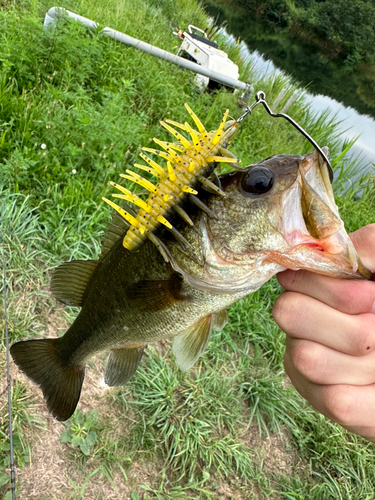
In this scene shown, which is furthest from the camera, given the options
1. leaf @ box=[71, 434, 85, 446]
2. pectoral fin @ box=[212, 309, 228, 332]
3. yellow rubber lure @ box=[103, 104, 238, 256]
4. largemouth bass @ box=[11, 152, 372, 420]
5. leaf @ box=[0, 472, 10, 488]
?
leaf @ box=[71, 434, 85, 446]

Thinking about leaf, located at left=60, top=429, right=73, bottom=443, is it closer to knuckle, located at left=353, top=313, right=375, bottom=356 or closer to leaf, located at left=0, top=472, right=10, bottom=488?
leaf, located at left=0, top=472, right=10, bottom=488

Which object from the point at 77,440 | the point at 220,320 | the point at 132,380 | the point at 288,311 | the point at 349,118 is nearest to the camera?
the point at 288,311

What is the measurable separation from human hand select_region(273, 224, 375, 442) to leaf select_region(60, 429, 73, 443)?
1704 mm

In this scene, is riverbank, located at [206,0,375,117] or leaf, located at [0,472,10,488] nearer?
leaf, located at [0,472,10,488]

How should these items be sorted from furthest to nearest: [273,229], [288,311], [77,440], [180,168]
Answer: [77,440], [288,311], [273,229], [180,168]

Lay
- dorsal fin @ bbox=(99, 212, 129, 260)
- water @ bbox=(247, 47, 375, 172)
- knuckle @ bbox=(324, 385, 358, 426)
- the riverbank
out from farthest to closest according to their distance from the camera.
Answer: the riverbank, water @ bbox=(247, 47, 375, 172), dorsal fin @ bbox=(99, 212, 129, 260), knuckle @ bbox=(324, 385, 358, 426)

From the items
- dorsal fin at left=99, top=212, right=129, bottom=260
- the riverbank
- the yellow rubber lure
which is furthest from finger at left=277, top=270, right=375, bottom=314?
the riverbank

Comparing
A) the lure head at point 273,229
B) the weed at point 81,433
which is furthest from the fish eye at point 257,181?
the weed at point 81,433

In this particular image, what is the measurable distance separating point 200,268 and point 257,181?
13.3 inches

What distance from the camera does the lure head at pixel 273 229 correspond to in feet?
3.51

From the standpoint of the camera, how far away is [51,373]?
1628mm

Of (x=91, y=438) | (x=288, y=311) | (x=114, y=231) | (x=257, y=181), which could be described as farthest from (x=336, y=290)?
(x=91, y=438)

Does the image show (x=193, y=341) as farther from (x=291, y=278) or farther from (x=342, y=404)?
(x=342, y=404)

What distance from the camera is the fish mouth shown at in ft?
3.45
